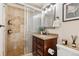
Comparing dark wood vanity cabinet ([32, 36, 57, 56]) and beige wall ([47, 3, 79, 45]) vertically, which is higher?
beige wall ([47, 3, 79, 45])

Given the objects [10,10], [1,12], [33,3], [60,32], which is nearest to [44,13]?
[33,3]

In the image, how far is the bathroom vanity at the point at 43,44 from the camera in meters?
1.21

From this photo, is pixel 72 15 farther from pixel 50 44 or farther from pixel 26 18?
pixel 26 18

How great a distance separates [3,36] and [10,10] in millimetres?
319

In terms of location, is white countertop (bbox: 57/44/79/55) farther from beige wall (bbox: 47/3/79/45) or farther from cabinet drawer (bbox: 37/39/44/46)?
cabinet drawer (bbox: 37/39/44/46)

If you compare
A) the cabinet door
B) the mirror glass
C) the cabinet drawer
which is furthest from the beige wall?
the cabinet door

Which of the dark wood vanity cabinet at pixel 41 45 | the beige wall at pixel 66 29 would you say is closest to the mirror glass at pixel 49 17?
the beige wall at pixel 66 29

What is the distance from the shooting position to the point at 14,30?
1223 millimetres

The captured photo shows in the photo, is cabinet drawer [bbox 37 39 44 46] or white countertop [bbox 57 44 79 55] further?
cabinet drawer [bbox 37 39 44 46]

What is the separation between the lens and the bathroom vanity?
1.21m

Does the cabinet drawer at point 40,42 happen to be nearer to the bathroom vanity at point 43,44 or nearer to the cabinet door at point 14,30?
the bathroom vanity at point 43,44

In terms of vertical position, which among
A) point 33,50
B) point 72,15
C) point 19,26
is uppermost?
point 72,15

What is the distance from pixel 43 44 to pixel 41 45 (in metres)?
0.03

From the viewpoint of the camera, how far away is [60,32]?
3.97 ft
